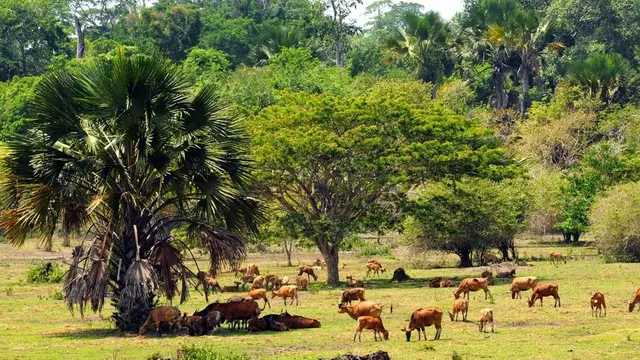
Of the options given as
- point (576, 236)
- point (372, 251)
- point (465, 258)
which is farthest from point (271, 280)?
point (576, 236)

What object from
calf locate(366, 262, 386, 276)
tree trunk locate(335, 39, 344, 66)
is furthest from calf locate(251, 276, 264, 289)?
tree trunk locate(335, 39, 344, 66)

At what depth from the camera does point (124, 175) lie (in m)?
29.2

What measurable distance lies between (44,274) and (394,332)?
23.7 metres

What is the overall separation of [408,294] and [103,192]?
13.4 meters

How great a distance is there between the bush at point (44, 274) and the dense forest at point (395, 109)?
6461mm

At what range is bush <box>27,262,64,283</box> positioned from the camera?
48.1m

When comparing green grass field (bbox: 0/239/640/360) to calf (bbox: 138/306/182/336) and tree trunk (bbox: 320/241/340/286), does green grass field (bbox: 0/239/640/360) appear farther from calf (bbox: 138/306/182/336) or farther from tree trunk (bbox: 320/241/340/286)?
tree trunk (bbox: 320/241/340/286)

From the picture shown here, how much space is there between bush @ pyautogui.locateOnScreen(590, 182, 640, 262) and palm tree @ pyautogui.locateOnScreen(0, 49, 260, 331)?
79.9 feet

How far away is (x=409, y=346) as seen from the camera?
85.5 feet

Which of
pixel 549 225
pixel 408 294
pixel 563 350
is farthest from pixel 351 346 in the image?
pixel 549 225

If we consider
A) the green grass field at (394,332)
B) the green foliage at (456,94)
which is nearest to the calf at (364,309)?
the green grass field at (394,332)

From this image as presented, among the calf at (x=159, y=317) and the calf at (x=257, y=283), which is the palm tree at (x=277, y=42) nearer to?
the calf at (x=257, y=283)

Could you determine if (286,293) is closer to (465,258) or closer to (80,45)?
(465,258)

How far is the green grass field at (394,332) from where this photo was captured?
25.2 metres
